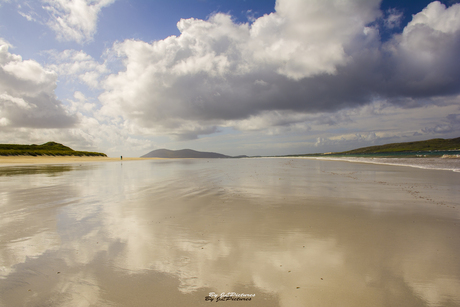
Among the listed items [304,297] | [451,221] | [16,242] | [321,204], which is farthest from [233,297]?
[451,221]

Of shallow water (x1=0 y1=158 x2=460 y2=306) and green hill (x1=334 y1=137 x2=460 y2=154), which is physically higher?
green hill (x1=334 y1=137 x2=460 y2=154)

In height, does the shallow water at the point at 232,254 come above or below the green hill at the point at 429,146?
below

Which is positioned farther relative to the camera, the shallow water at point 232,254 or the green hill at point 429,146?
the green hill at point 429,146

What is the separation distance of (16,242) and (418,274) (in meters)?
8.55

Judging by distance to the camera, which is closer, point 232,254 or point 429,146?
point 232,254

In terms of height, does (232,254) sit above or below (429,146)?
below

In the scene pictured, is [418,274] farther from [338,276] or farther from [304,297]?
[304,297]

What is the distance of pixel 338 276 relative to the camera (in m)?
3.77

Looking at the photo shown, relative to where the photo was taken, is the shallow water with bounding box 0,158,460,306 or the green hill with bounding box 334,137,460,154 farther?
the green hill with bounding box 334,137,460,154

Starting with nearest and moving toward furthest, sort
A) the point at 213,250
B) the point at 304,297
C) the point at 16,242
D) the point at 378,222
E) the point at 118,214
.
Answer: the point at 304,297, the point at 213,250, the point at 16,242, the point at 378,222, the point at 118,214

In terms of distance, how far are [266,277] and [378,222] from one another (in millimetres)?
4831

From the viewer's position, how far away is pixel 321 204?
891cm

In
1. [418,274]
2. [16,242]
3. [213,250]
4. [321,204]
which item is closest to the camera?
[418,274]

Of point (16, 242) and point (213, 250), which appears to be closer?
point (213, 250)
